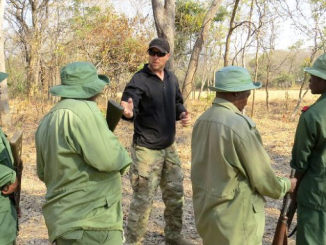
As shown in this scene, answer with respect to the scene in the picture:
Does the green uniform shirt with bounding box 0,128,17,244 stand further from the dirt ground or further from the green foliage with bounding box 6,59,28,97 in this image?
the green foliage with bounding box 6,59,28,97

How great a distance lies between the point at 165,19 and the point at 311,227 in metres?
6.15

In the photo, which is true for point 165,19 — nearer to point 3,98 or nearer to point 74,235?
point 3,98

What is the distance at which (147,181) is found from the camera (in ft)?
11.4

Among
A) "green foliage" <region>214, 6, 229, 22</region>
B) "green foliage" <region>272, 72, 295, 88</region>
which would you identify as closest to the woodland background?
"green foliage" <region>214, 6, 229, 22</region>

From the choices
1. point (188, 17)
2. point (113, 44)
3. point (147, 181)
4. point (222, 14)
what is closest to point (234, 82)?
point (147, 181)

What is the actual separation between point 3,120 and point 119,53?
5247mm

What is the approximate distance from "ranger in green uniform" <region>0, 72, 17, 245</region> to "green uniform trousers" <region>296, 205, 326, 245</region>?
209 centimetres

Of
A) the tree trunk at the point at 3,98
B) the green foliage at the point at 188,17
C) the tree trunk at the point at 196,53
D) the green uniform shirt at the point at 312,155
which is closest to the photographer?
the green uniform shirt at the point at 312,155

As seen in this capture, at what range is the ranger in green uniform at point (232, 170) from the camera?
2.16m

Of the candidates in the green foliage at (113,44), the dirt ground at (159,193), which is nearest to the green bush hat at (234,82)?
the dirt ground at (159,193)

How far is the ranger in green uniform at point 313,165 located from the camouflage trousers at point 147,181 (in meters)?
1.28

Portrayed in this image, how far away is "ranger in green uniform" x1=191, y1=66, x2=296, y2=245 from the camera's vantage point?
84.9 inches

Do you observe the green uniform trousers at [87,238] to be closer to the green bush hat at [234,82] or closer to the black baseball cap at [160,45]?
the green bush hat at [234,82]

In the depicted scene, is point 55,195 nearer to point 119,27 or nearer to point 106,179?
point 106,179
